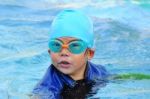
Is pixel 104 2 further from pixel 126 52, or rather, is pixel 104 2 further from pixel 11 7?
pixel 126 52

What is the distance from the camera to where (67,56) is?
4.53 metres

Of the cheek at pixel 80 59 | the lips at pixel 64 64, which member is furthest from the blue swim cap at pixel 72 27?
the lips at pixel 64 64

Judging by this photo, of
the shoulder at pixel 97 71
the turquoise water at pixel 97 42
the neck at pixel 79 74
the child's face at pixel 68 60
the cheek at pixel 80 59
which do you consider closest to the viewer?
the child's face at pixel 68 60

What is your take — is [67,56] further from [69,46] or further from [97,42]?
[97,42]

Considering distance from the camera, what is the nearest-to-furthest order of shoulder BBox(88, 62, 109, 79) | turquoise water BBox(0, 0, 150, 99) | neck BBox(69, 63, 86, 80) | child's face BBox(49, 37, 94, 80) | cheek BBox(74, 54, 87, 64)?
child's face BBox(49, 37, 94, 80) → cheek BBox(74, 54, 87, 64) → neck BBox(69, 63, 86, 80) → shoulder BBox(88, 62, 109, 79) → turquoise water BBox(0, 0, 150, 99)

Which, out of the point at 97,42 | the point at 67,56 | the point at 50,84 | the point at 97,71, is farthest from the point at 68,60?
the point at 97,42

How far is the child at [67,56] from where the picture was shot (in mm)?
4516

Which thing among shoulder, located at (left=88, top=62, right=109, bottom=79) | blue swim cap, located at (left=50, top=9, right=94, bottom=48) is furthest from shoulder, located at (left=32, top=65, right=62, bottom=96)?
shoulder, located at (left=88, top=62, right=109, bottom=79)

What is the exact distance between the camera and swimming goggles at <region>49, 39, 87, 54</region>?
4496mm

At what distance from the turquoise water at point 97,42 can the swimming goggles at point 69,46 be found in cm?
67

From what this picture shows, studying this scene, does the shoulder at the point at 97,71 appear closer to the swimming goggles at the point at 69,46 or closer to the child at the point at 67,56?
the child at the point at 67,56

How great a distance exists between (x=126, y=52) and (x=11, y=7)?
10.7ft

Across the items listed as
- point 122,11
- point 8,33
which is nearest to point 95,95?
point 8,33

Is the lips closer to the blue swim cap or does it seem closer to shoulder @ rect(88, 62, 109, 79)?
the blue swim cap
